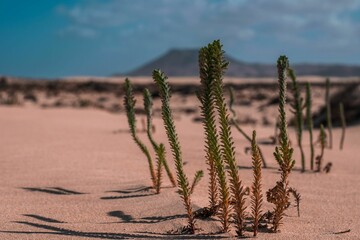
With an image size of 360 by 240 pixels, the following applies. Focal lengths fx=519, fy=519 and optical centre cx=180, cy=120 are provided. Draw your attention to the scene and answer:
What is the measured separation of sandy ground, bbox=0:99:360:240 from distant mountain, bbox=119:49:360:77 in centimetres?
9004

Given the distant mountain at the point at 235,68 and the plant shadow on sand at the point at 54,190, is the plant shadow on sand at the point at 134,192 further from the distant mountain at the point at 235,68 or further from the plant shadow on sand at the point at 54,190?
the distant mountain at the point at 235,68

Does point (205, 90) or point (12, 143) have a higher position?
point (205, 90)

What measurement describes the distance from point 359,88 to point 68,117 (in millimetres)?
5774

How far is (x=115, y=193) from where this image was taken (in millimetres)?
3123

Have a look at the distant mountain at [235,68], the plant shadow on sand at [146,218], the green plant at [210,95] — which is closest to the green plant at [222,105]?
the green plant at [210,95]

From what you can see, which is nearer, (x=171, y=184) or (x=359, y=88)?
(x=171, y=184)

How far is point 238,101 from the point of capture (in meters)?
15.3

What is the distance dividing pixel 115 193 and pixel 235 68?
127m

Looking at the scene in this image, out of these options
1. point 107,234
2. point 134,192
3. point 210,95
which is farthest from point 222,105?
point 134,192

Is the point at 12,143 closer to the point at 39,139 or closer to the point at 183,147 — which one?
the point at 39,139

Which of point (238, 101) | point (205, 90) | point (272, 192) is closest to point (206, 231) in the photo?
point (272, 192)

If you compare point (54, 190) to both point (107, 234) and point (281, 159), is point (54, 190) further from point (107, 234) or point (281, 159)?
point (281, 159)

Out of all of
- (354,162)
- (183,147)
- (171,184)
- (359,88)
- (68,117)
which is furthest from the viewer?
(359,88)

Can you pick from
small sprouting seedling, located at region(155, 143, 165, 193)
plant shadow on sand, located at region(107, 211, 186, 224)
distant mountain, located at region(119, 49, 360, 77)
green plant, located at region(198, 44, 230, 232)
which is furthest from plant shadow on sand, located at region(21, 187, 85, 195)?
distant mountain, located at region(119, 49, 360, 77)
